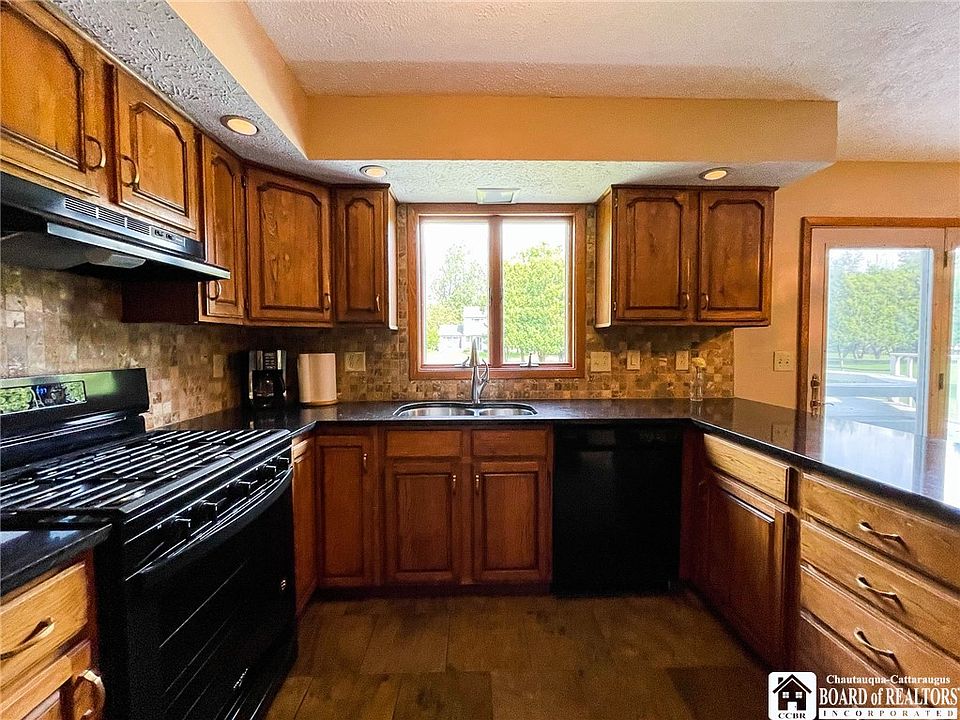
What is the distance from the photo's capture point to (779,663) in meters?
1.58

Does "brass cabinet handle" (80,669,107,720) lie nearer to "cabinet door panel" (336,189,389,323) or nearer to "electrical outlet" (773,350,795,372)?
"cabinet door panel" (336,189,389,323)

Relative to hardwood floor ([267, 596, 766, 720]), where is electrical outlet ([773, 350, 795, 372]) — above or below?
above

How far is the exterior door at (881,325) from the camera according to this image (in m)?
2.73

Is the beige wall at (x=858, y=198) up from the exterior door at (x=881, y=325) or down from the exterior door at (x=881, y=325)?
up

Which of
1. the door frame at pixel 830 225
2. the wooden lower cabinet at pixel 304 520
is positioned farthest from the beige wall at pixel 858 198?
the wooden lower cabinet at pixel 304 520

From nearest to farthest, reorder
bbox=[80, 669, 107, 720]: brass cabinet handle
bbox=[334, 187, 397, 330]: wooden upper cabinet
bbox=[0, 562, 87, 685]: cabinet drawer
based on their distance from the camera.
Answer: bbox=[0, 562, 87, 685]: cabinet drawer < bbox=[80, 669, 107, 720]: brass cabinet handle < bbox=[334, 187, 397, 330]: wooden upper cabinet

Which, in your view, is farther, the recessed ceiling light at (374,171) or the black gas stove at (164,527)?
the recessed ceiling light at (374,171)

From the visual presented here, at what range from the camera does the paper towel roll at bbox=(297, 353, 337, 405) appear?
97.0 inches

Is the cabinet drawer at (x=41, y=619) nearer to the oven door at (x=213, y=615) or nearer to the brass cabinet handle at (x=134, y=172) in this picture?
the oven door at (x=213, y=615)

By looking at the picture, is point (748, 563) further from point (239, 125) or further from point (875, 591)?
point (239, 125)

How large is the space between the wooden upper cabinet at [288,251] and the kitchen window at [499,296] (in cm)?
61

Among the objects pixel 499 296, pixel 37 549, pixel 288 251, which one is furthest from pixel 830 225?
pixel 37 549

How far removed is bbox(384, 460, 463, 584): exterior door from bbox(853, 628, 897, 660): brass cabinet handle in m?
1.44

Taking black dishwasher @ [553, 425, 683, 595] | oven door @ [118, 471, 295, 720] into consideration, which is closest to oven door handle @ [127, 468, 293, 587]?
oven door @ [118, 471, 295, 720]
